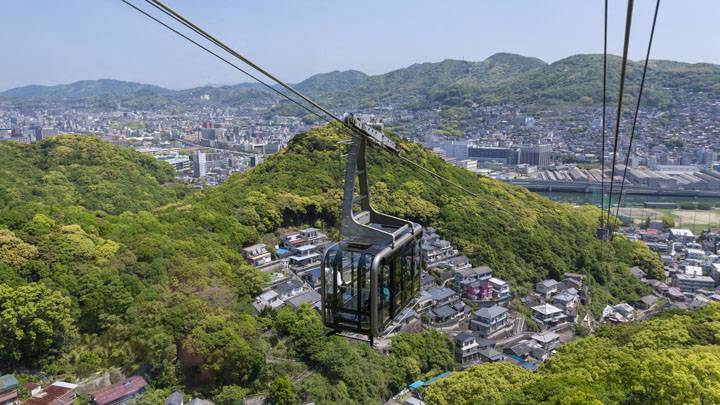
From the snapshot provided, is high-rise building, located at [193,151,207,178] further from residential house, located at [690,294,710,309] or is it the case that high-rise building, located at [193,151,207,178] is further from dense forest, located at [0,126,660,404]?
residential house, located at [690,294,710,309]

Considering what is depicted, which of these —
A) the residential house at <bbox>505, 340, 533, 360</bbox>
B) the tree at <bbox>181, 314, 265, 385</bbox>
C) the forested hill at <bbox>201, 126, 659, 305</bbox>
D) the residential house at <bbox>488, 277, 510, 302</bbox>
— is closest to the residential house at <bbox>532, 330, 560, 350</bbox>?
the residential house at <bbox>505, 340, 533, 360</bbox>

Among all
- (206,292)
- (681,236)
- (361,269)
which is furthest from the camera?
(681,236)

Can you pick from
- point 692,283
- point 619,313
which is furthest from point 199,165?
point 692,283

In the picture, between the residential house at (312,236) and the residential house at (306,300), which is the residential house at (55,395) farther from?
the residential house at (312,236)

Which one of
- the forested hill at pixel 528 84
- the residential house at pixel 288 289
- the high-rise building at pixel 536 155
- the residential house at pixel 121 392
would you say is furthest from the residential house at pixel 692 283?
the forested hill at pixel 528 84

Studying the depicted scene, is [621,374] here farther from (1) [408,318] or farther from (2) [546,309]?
(2) [546,309]

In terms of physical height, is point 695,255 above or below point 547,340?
below

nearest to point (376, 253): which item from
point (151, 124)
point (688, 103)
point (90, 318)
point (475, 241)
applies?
point (90, 318)
